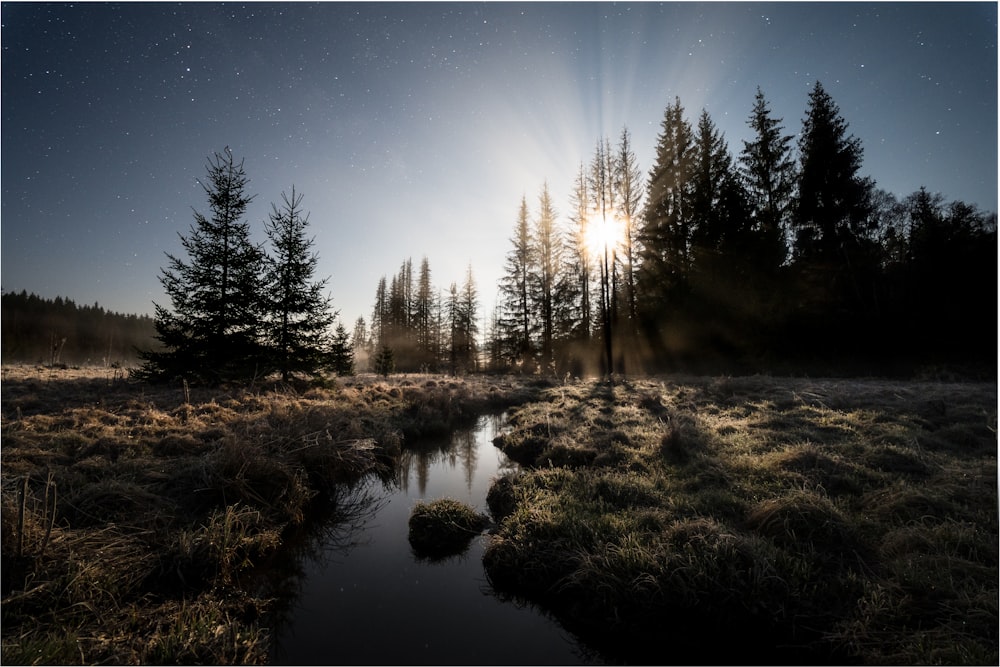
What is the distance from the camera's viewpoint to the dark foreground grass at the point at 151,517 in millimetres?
2824

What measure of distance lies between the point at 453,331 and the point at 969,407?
3641cm

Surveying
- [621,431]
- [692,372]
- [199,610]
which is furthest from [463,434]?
[692,372]

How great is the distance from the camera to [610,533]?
4.25 meters

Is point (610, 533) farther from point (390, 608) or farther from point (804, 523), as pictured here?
point (390, 608)

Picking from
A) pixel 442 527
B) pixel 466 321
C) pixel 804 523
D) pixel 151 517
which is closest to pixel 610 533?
pixel 804 523

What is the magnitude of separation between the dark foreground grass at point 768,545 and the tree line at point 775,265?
12561 millimetres

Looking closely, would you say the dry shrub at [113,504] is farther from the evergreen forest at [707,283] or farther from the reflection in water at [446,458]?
the evergreen forest at [707,283]

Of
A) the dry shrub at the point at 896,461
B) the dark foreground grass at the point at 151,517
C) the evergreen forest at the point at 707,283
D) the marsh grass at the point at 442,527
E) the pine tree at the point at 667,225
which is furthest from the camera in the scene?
the pine tree at the point at 667,225

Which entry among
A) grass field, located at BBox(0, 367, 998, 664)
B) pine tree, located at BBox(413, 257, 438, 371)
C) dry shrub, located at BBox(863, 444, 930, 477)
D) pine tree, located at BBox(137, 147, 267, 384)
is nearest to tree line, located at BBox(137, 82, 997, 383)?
pine tree, located at BBox(137, 147, 267, 384)

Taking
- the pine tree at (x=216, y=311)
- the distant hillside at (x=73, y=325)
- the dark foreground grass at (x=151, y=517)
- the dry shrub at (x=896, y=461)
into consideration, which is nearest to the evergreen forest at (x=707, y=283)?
the pine tree at (x=216, y=311)

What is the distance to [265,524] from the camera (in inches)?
193

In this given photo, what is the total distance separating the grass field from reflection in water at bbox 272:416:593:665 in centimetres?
26

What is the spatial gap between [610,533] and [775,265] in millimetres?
20817

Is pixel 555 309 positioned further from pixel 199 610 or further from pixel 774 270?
pixel 199 610
